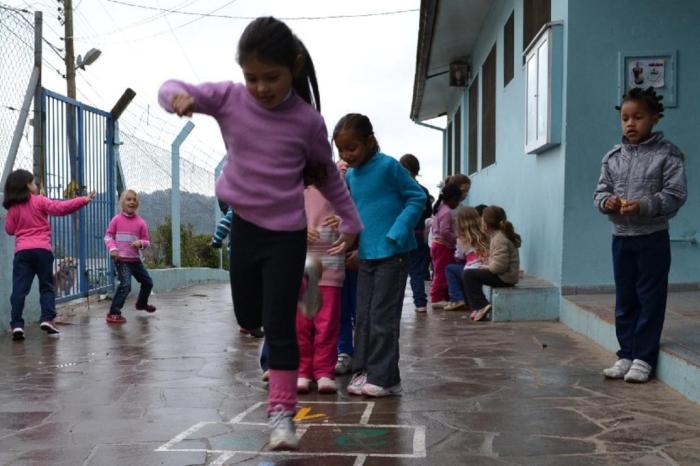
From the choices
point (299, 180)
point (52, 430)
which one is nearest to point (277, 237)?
point (299, 180)

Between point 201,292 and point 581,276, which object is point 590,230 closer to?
point 581,276

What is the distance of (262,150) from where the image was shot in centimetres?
316

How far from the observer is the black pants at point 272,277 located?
320 cm

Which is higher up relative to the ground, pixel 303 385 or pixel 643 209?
pixel 643 209

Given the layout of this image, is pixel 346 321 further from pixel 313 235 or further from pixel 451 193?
pixel 451 193

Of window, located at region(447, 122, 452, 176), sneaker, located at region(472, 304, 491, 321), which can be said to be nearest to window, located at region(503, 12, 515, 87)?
sneaker, located at region(472, 304, 491, 321)

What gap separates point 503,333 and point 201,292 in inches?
288

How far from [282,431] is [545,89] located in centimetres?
525

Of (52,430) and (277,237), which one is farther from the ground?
(277,237)

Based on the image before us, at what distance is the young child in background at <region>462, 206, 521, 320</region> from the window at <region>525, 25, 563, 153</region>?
80cm

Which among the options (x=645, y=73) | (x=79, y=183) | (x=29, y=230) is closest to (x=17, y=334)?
(x=29, y=230)

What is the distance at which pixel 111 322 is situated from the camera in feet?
28.7

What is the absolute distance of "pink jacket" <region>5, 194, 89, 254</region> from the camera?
7.76m

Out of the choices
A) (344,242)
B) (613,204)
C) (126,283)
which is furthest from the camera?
(126,283)
